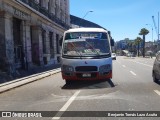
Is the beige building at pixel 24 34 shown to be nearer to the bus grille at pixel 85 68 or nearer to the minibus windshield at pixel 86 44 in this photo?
the minibus windshield at pixel 86 44

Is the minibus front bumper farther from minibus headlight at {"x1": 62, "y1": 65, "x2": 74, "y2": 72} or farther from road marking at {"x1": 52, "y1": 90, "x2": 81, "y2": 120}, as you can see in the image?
road marking at {"x1": 52, "y1": 90, "x2": 81, "y2": 120}

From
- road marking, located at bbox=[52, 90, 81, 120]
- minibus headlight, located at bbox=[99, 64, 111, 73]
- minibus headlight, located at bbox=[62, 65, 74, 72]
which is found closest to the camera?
road marking, located at bbox=[52, 90, 81, 120]

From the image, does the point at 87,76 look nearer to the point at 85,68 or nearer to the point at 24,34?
the point at 85,68

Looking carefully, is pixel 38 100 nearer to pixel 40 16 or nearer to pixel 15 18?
pixel 15 18

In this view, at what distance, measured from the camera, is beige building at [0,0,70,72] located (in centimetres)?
2377

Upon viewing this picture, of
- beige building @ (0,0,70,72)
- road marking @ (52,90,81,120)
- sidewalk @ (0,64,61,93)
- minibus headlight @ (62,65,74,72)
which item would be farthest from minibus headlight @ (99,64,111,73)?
beige building @ (0,0,70,72)

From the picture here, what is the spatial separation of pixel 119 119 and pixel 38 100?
424cm

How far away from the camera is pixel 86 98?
11180 millimetres

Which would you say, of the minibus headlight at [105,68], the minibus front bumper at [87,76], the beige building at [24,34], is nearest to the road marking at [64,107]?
the minibus front bumper at [87,76]

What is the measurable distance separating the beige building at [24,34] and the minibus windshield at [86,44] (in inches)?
350

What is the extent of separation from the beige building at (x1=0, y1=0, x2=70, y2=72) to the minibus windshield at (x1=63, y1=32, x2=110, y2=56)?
8.89 m

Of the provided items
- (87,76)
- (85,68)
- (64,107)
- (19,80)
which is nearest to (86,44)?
(85,68)

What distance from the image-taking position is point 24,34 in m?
29.6

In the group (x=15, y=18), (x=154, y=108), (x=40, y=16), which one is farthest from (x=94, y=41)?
(x=40, y=16)
